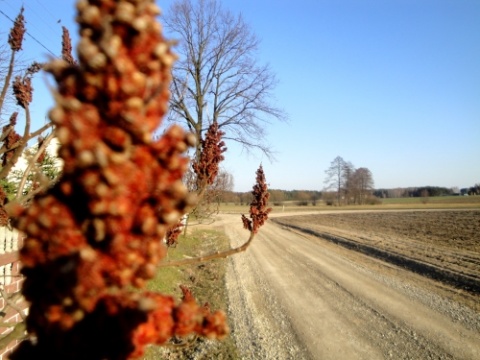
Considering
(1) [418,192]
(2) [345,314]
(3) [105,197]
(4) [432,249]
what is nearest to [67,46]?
(3) [105,197]

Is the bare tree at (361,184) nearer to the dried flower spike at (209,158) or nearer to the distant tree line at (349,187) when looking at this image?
the distant tree line at (349,187)

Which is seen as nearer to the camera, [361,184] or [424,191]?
[361,184]

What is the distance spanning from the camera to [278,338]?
1063cm

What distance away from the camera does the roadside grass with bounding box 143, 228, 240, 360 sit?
30.8 feet

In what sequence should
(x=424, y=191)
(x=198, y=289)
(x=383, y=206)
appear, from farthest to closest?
(x=424, y=191) < (x=383, y=206) < (x=198, y=289)

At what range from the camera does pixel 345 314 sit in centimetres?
1232

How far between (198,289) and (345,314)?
609 centimetres

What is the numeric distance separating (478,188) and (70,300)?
5483 inches

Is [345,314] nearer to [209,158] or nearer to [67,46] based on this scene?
[209,158]

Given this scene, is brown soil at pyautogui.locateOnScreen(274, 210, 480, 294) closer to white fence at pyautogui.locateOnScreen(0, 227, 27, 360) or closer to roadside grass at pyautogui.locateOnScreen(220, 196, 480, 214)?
white fence at pyautogui.locateOnScreen(0, 227, 27, 360)

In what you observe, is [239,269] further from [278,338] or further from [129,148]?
[129,148]

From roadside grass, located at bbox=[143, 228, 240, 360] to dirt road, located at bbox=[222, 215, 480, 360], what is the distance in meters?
0.47

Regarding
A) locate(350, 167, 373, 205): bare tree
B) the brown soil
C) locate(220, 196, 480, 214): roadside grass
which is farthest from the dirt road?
locate(350, 167, 373, 205): bare tree

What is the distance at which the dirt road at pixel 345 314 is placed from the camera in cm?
984
